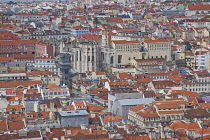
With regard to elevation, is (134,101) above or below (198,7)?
above

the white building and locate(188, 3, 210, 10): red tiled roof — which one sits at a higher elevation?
the white building

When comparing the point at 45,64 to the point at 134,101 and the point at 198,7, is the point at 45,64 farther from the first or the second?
the point at 198,7

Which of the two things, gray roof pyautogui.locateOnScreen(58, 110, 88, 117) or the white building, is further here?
the white building

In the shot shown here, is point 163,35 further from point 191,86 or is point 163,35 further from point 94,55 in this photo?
point 191,86

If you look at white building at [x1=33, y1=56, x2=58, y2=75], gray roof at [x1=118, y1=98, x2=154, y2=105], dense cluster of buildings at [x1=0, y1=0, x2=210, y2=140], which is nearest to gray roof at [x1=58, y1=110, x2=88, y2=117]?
dense cluster of buildings at [x1=0, y1=0, x2=210, y2=140]

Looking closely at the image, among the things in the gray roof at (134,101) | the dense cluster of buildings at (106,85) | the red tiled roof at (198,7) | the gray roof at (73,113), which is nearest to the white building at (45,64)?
the dense cluster of buildings at (106,85)

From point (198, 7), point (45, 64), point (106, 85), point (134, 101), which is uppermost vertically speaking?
point (134, 101)

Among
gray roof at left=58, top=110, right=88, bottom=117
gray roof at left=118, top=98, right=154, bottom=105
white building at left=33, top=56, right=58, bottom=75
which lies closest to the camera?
gray roof at left=58, top=110, right=88, bottom=117

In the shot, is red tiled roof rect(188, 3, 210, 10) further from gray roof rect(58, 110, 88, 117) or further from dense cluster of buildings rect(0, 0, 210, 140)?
gray roof rect(58, 110, 88, 117)

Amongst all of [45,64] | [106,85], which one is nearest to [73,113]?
[106,85]
